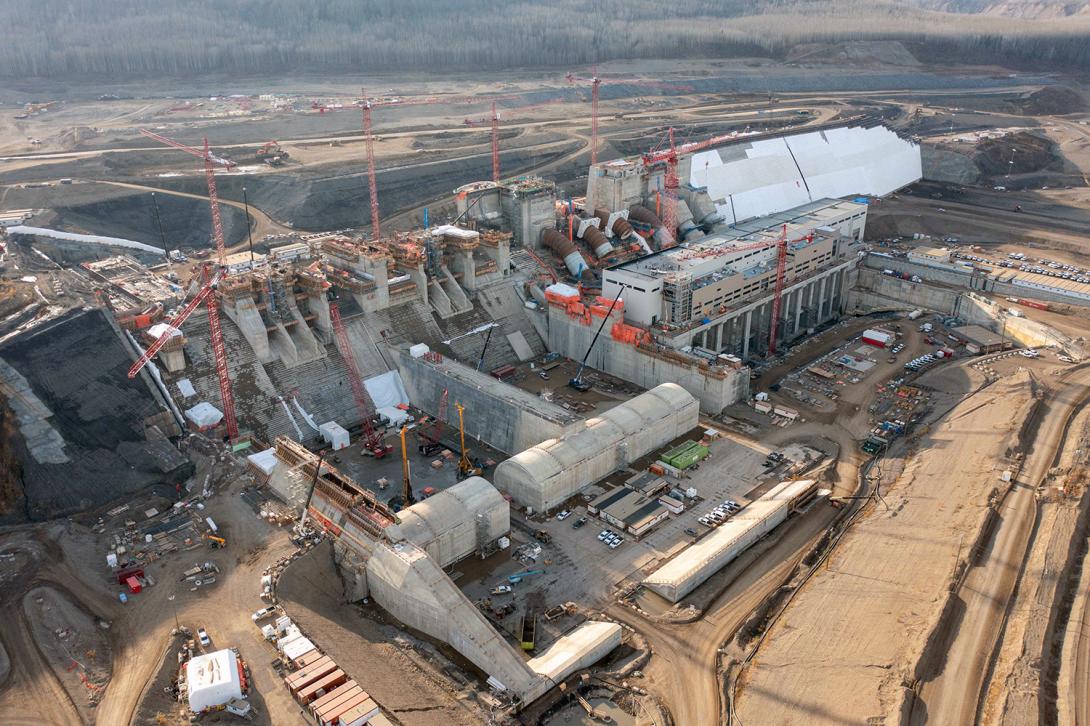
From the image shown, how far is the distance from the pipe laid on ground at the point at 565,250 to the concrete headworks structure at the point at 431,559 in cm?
4277

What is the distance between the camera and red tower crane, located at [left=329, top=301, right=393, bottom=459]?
6688cm

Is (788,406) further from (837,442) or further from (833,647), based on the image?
(833,647)

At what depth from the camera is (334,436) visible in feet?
220

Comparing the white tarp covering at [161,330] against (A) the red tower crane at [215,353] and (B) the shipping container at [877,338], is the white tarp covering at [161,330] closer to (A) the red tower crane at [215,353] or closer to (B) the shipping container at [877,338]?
(A) the red tower crane at [215,353]

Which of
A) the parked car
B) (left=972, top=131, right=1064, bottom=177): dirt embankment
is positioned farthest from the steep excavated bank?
(left=972, top=131, right=1064, bottom=177): dirt embankment

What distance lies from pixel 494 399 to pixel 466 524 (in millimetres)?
16332

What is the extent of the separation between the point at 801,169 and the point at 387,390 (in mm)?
93691

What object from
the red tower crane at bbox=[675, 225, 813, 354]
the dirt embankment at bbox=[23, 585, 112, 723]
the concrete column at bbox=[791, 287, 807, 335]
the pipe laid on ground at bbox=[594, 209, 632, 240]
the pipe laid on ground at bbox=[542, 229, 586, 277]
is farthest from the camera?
the pipe laid on ground at bbox=[594, 209, 632, 240]

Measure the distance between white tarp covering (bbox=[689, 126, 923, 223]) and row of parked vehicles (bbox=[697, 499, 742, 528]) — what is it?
220 ft

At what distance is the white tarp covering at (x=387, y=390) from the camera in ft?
242

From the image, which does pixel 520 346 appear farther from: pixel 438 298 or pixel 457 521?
pixel 457 521

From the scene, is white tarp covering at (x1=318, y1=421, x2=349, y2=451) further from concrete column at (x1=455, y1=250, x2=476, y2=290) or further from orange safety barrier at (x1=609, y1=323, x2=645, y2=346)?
orange safety barrier at (x1=609, y1=323, x2=645, y2=346)

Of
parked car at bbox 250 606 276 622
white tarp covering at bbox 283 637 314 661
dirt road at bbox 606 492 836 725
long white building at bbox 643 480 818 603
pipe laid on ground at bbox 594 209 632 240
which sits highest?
pipe laid on ground at bbox 594 209 632 240

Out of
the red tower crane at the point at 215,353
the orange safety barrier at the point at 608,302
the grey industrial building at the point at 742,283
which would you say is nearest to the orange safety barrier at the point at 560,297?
the orange safety barrier at the point at 608,302
